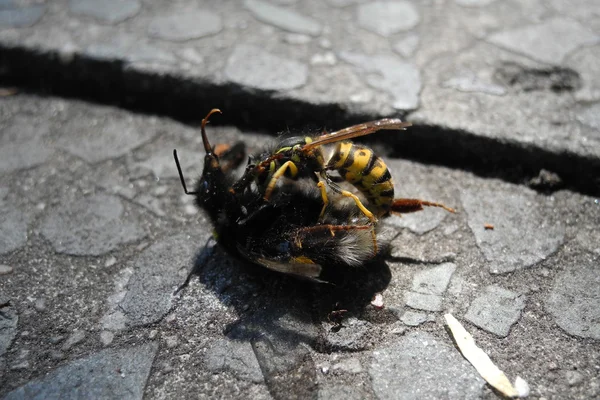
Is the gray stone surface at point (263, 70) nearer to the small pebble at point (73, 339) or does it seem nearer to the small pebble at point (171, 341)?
the small pebble at point (171, 341)

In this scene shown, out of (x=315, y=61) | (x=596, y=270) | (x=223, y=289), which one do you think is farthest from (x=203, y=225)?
(x=596, y=270)

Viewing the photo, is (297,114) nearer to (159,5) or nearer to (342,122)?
(342,122)

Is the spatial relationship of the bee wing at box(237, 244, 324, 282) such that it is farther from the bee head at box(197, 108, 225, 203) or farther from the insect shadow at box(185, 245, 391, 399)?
the bee head at box(197, 108, 225, 203)

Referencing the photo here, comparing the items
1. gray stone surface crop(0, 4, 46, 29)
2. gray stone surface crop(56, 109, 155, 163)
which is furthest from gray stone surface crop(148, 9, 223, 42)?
gray stone surface crop(0, 4, 46, 29)

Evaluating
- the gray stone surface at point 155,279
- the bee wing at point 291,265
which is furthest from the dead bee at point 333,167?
the gray stone surface at point 155,279

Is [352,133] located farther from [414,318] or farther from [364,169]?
[414,318]

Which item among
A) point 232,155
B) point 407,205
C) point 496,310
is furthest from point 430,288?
point 232,155
